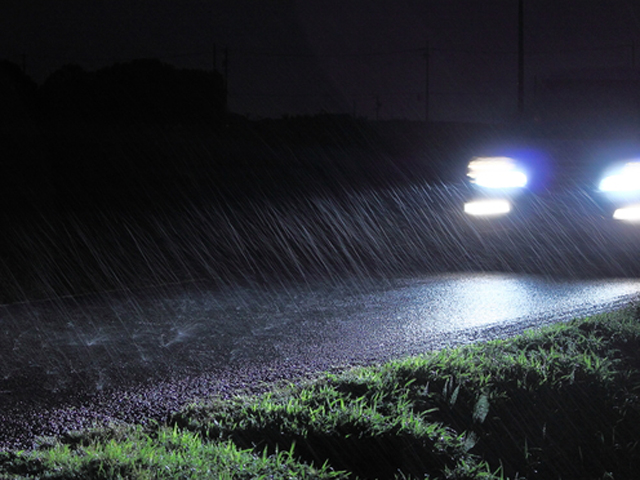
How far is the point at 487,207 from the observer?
35.7 ft

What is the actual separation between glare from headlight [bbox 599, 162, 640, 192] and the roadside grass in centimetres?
528

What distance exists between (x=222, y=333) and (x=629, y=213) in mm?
6421

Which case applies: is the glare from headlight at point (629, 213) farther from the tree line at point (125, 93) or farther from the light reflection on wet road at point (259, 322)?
the tree line at point (125, 93)

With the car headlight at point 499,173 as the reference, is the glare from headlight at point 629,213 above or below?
below

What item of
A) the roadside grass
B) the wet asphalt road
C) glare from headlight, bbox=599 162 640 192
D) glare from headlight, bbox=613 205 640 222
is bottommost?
the roadside grass

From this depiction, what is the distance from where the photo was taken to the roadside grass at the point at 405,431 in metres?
3.47

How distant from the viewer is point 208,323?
7.14 meters

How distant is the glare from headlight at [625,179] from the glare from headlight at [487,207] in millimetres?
1494

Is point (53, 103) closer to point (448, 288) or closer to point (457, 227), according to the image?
point (457, 227)

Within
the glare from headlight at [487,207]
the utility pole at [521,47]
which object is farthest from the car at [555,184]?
the utility pole at [521,47]

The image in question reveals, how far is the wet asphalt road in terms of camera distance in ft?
16.0

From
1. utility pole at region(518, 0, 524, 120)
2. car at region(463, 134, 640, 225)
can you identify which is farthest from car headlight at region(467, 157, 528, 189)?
utility pole at region(518, 0, 524, 120)

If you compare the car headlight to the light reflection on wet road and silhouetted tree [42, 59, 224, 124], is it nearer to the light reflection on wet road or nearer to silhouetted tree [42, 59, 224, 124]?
the light reflection on wet road

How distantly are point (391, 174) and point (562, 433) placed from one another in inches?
899
